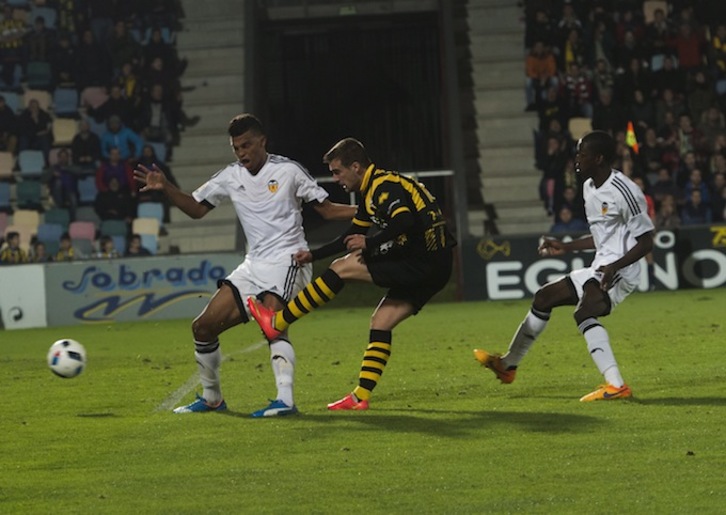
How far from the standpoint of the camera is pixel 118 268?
21.1 metres

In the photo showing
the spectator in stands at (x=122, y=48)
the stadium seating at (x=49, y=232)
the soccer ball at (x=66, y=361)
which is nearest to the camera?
the soccer ball at (x=66, y=361)

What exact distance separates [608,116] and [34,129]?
10.1 m

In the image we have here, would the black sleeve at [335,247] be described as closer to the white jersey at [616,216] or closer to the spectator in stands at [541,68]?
the white jersey at [616,216]

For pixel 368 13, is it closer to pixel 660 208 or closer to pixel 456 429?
pixel 660 208

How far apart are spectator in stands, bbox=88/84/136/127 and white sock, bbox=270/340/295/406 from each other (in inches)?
685

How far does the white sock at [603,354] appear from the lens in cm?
930

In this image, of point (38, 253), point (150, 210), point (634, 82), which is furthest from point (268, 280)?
point (634, 82)

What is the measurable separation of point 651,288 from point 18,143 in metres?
11.7

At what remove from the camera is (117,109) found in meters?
26.0

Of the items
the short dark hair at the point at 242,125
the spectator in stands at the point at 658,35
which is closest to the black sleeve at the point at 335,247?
the short dark hair at the point at 242,125

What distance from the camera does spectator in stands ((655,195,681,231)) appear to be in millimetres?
22388

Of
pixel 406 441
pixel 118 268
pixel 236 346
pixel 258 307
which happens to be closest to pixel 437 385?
pixel 258 307

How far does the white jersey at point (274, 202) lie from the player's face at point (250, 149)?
6 centimetres

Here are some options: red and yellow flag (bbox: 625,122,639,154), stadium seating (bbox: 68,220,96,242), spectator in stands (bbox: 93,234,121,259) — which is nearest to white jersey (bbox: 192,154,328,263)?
spectator in stands (bbox: 93,234,121,259)
